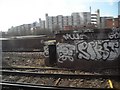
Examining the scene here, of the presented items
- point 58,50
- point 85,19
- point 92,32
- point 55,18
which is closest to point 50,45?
point 58,50

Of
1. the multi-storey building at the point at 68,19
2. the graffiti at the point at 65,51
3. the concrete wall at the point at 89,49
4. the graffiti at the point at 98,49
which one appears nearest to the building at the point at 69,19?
the multi-storey building at the point at 68,19

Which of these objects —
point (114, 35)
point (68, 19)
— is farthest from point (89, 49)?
point (68, 19)

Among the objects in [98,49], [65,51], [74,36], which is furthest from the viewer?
[65,51]

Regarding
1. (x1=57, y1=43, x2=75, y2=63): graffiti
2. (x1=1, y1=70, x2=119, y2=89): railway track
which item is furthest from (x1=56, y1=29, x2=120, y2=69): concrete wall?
(x1=1, y1=70, x2=119, y2=89): railway track

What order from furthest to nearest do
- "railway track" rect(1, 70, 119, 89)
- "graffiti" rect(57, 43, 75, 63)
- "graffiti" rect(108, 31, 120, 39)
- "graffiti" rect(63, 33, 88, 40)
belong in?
"graffiti" rect(57, 43, 75, 63) < "graffiti" rect(63, 33, 88, 40) < "graffiti" rect(108, 31, 120, 39) < "railway track" rect(1, 70, 119, 89)

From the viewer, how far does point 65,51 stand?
460 inches

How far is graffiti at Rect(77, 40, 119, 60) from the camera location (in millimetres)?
10844

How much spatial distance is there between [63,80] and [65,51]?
10.2 ft

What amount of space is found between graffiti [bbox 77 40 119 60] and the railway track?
2.17 metres

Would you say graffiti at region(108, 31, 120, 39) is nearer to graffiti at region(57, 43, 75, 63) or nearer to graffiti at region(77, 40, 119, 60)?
graffiti at region(77, 40, 119, 60)

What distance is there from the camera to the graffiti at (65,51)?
37.7 feet

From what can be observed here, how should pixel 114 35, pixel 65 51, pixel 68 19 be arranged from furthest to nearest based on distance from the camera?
pixel 68 19 → pixel 65 51 → pixel 114 35

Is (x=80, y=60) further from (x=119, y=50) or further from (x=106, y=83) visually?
(x=106, y=83)

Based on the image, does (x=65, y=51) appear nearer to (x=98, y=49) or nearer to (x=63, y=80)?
(x=98, y=49)
